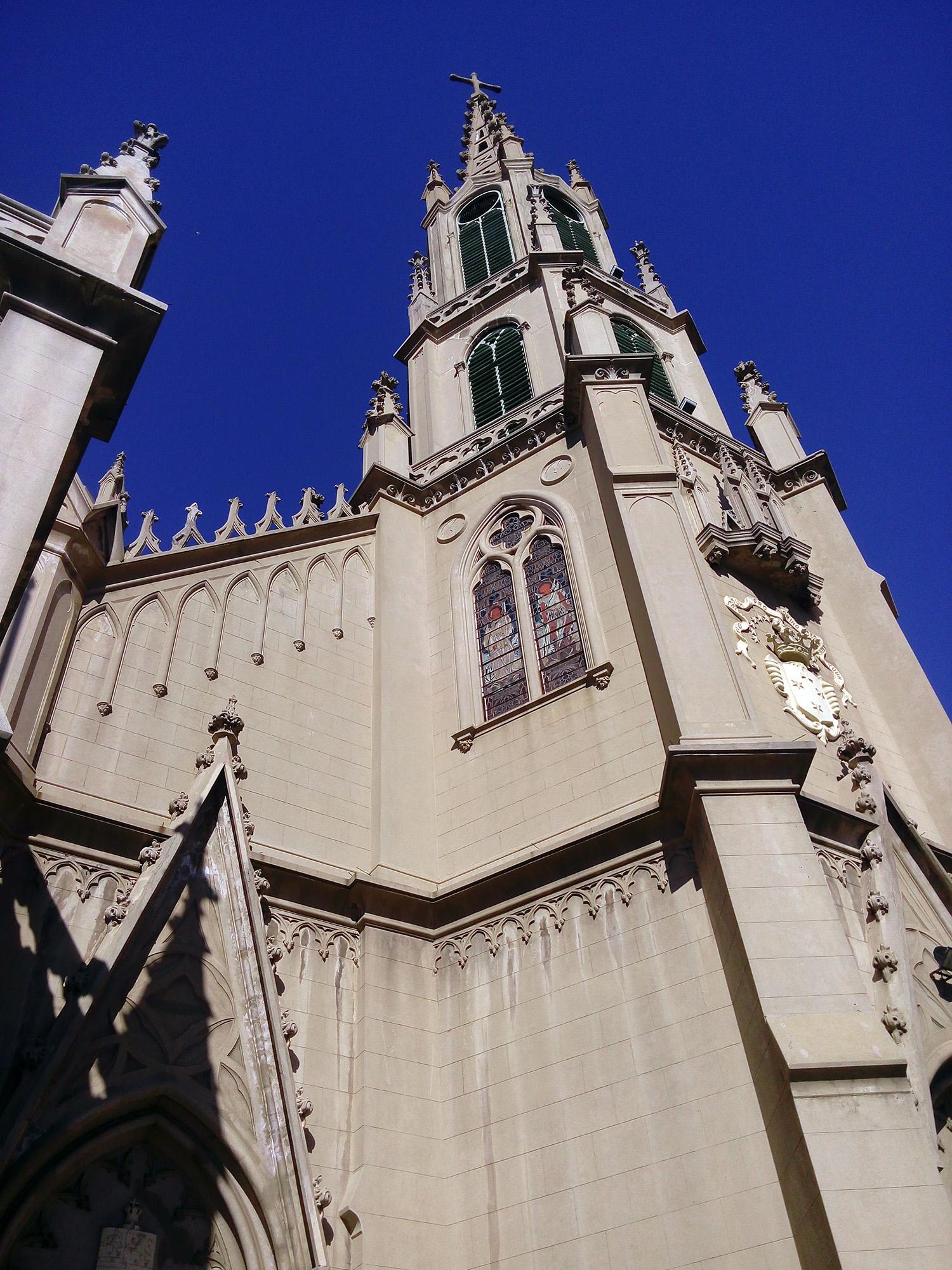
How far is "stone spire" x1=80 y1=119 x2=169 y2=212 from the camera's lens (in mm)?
10031

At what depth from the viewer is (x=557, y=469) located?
16.4m

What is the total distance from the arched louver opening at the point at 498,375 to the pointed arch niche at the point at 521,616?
3800 mm

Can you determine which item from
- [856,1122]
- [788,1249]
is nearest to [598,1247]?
[788,1249]

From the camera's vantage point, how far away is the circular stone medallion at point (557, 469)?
16.2 metres

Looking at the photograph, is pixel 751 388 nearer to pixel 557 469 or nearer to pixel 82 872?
pixel 557 469

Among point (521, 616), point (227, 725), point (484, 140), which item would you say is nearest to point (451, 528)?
point (521, 616)

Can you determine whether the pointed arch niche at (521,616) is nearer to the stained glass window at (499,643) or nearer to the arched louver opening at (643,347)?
the stained glass window at (499,643)

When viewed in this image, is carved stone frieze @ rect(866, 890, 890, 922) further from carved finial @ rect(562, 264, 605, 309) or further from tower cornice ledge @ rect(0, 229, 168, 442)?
carved finial @ rect(562, 264, 605, 309)

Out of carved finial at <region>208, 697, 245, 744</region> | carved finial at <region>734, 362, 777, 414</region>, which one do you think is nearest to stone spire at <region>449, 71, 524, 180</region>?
carved finial at <region>734, 362, 777, 414</region>

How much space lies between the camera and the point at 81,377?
8344 millimetres

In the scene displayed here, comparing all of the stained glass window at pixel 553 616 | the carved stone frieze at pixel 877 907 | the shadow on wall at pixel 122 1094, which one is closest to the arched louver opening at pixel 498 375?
the stained glass window at pixel 553 616

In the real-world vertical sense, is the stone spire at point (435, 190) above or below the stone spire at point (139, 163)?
above

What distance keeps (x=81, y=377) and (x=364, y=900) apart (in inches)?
236

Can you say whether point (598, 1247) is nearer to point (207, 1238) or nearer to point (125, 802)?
point (207, 1238)
